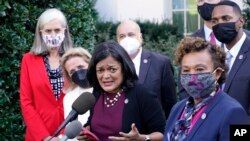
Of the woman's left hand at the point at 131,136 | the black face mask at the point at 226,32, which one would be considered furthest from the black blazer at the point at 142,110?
the black face mask at the point at 226,32

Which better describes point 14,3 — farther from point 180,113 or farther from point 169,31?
point 169,31

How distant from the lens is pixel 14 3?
7691 millimetres

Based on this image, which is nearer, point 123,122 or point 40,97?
point 123,122

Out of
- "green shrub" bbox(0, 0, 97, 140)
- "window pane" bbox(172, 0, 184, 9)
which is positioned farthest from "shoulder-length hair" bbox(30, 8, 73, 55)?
"window pane" bbox(172, 0, 184, 9)

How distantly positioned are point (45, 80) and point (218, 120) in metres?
2.66

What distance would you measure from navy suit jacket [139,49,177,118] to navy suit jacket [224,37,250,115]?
1.11 meters

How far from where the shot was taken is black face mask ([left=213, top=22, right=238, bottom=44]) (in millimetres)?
6129

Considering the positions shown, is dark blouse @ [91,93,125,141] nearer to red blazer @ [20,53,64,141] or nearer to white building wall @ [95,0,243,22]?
red blazer @ [20,53,64,141]

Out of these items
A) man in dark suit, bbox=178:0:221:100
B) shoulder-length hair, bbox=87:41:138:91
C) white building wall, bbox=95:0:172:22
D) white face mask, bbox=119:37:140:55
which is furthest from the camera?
white building wall, bbox=95:0:172:22

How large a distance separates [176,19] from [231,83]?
A: 8.55m

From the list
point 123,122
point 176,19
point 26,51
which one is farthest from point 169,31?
point 123,122

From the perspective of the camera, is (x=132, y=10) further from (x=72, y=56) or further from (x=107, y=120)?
(x=107, y=120)

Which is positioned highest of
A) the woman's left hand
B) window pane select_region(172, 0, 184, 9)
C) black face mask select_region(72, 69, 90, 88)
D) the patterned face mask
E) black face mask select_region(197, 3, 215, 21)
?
black face mask select_region(197, 3, 215, 21)

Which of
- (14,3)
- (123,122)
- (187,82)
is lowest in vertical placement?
(123,122)
